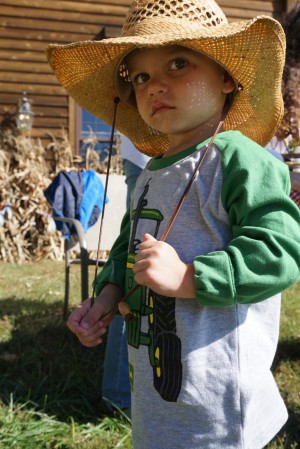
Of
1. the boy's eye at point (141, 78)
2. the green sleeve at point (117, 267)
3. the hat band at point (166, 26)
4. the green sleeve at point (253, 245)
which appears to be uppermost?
the hat band at point (166, 26)

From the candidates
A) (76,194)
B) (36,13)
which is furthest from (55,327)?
(36,13)

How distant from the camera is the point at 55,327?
412cm

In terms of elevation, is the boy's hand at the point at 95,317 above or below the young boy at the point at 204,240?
below

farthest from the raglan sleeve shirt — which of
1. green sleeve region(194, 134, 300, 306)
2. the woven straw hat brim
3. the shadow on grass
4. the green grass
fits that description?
the shadow on grass

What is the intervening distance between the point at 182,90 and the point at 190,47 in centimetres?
10

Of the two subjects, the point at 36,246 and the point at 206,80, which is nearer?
the point at 206,80

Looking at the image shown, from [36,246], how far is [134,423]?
723 centimetres

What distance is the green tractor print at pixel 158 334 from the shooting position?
4.67 ft

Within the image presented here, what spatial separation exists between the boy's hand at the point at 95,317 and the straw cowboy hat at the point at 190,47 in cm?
54

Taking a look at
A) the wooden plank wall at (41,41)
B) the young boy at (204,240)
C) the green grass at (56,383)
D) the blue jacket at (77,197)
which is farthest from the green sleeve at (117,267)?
the wooden plank wall at (41,41)

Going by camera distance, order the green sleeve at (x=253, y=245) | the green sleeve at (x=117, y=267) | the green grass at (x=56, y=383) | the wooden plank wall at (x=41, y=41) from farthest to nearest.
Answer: the wooden plank wall at (x=41, y=41) → the green grass at (x=56, y=383) → the green sleeve at (x=117, y=267) → the green sleeve at (x=253, y=245)

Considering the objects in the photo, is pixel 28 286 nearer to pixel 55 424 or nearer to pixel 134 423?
pixel 55 424

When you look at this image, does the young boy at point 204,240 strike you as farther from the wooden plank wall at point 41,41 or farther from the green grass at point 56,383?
the wooden plank wall at point 41,41

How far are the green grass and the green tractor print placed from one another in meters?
1.27
